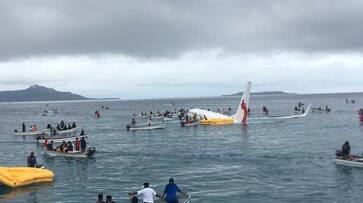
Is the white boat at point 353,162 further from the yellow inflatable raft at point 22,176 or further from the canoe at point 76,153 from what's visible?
the yellow inflatable raft at point 22,176

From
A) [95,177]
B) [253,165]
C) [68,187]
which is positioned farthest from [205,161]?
[68,187]

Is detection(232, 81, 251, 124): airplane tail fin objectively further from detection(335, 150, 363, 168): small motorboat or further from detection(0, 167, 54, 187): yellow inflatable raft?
detection(0, 167, 54, 187): yellow inflatable raft

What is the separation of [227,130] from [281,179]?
4617 centimetres

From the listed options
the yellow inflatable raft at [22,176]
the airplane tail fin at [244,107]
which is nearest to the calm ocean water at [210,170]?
the yellow inflatable raft at [22,176]

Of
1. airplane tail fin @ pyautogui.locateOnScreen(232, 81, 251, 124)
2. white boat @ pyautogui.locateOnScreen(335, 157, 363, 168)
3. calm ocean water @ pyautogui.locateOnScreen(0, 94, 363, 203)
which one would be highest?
airplane tail fin @ pyautogui.locateOnScreen(232, 81, 251, 124)

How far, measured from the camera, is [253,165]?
147 feet

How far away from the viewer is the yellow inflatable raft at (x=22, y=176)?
3628 cm

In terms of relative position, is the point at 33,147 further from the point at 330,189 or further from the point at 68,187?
the point at 330,189

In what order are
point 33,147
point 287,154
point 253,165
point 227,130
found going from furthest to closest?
point 227,130 → point 33,147 → point 287,154 → point 253,165

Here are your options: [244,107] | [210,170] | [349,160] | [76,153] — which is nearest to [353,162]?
[349,160]

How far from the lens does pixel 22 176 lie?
36.9 meters

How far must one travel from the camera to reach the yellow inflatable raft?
36281mm

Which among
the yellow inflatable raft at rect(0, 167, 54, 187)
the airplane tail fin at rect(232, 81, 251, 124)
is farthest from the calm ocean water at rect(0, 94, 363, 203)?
the airplane tail fin at rect(232, 81, 251, 124)

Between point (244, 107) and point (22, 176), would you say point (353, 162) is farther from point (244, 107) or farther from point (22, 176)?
point (244, 107)
